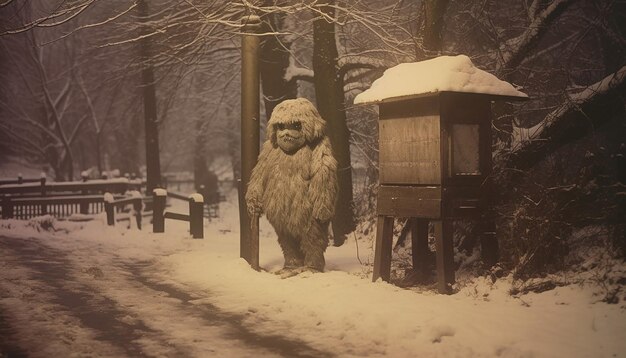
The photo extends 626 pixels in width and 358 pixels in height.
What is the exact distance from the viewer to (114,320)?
586 centimetres

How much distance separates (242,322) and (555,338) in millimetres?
3074

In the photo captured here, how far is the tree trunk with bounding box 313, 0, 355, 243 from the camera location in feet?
35.9

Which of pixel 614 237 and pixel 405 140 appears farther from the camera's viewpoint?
pixel 405 140

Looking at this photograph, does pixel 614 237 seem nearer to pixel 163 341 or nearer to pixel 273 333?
pixel 273 333

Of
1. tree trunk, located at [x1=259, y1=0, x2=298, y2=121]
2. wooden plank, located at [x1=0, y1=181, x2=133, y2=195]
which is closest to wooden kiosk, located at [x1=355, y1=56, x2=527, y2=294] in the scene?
tree trunk, located at [x1=259, y1=0, x2=298, y2=121]

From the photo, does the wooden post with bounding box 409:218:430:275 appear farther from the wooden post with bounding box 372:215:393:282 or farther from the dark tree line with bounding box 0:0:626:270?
the dark tree line with bounding box 0:0:626:270

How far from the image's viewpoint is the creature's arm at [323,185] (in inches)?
300

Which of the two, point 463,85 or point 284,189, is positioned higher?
point 463,85

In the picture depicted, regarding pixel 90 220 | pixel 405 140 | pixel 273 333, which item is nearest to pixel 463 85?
pixel 405 140

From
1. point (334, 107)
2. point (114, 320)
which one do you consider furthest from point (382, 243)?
point (334, 107)

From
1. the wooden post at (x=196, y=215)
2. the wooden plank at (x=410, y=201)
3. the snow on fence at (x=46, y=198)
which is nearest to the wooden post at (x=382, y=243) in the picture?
the wooden plank at (x=410, y=201)

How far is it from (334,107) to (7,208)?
1126cm

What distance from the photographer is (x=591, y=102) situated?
7.55m

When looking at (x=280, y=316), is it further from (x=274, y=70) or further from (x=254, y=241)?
(x=274, y=70)
